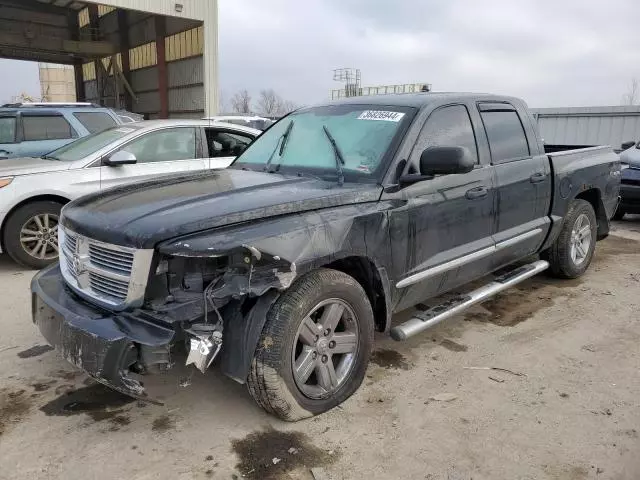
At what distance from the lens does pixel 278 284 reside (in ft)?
8.69

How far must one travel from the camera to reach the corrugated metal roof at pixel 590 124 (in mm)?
14266

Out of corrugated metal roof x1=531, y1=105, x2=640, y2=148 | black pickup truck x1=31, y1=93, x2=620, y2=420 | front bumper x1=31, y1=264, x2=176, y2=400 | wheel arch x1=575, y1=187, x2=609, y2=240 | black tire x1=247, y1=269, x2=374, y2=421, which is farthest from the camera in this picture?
corrugated metal roof x1=531, y1=105, x2=640, y2=148

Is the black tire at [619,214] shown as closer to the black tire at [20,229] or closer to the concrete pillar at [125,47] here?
the black tire at [20,229]

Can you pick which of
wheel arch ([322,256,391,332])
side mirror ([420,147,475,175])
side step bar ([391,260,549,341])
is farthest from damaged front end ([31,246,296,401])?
side mirror ([420,147,475,175])

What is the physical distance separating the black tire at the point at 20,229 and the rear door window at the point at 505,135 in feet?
14.6

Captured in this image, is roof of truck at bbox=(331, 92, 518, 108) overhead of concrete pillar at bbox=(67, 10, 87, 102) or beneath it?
beneath

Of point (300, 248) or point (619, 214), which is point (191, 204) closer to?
point (300, 248)

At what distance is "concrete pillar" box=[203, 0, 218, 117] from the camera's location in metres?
19.3

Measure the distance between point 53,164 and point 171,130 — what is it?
1402 mm

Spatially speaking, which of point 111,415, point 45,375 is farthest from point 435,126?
point 45,375

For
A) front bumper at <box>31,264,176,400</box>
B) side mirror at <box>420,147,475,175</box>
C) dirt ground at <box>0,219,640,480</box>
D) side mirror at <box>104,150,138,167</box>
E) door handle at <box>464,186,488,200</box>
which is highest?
side mirror at <box>420,147,475,175</box>

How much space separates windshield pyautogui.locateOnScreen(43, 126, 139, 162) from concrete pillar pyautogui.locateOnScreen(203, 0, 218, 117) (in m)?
14.2

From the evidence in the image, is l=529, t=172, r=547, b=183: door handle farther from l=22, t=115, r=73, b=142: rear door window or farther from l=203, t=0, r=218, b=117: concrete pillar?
l=203, t=0, r=218, b=117: concrete pillar

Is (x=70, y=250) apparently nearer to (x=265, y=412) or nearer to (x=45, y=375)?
(x=45, y=375)
